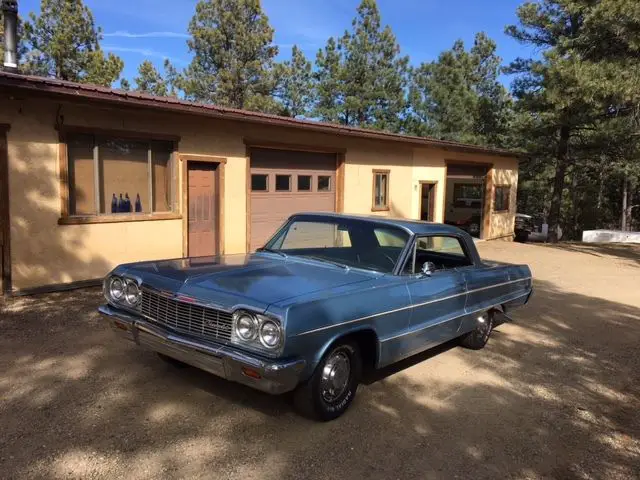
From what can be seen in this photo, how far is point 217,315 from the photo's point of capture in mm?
3365

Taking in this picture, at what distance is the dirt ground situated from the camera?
313 cm

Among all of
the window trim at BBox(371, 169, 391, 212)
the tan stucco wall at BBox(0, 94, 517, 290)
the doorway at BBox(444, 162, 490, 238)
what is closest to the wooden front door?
the tan stucco wall at BBox(0, 94, 517, 290)

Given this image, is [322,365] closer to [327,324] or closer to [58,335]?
[327,324]

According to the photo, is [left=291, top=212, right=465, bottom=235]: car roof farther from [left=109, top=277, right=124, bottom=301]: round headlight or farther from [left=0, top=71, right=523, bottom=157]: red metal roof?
[left=0, top=71, right=523, bottom=157]: red metal roof

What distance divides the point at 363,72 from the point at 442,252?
2208 centimetres

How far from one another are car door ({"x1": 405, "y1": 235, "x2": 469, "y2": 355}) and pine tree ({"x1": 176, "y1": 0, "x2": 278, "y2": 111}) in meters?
19.1

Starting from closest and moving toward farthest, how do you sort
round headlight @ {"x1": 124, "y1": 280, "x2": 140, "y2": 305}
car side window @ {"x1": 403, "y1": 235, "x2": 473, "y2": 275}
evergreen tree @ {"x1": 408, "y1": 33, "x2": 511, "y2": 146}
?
round headlight @ {"x1": 124, "y1": 280, "x2": 140, "y2": 305}
car side window @ {"x1": 403, "y1": 235, "x2": 473, "y2": 275}
evergreen tree @ {"x1": 408, "y1": 33, "x2": 511, "y2": 146}

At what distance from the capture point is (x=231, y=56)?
2288 centimetres

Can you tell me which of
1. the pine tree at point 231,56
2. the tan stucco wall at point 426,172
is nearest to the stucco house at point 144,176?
the tan stucco wall at point 426,172

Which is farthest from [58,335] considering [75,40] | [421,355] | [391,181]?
[75,40]

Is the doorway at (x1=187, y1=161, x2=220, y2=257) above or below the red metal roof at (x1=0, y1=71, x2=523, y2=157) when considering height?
below

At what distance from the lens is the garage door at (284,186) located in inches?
415

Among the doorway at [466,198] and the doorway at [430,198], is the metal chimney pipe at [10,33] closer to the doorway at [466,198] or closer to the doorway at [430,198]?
the doorway at [430,198]

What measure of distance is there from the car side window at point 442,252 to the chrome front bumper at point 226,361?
202 cm
